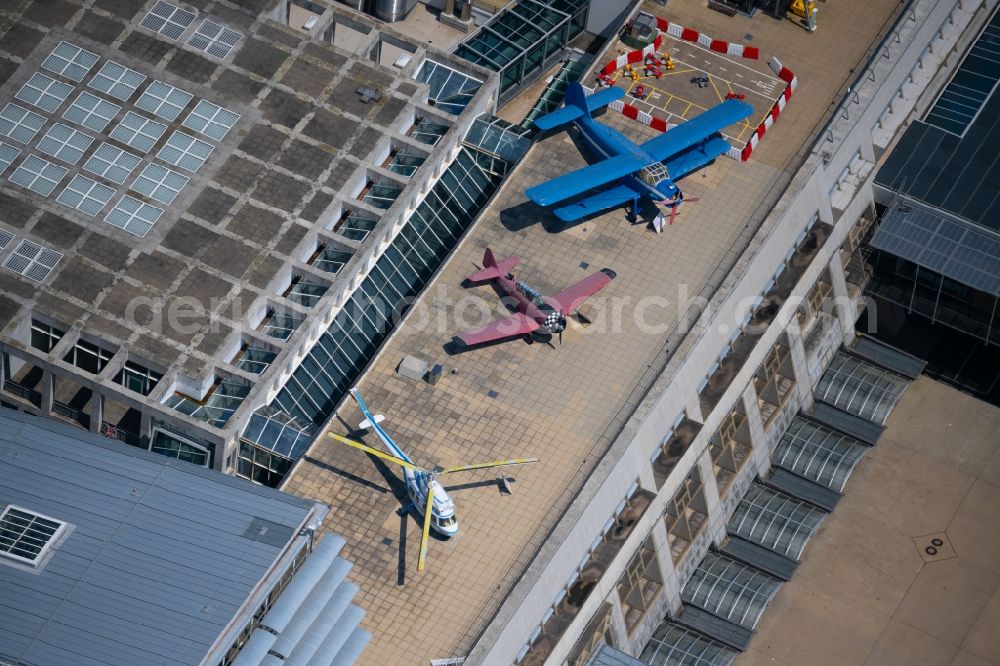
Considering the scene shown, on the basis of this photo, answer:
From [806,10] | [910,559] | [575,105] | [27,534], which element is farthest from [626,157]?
[27,534]

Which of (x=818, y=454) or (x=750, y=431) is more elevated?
(x=818, y=454)

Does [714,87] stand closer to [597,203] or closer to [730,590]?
[597,203]

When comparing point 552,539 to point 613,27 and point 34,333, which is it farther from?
point 613,27

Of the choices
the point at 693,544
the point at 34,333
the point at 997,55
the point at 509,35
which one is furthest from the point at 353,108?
the point at 997,55

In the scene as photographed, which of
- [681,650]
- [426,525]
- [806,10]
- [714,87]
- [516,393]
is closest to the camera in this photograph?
[426,525]

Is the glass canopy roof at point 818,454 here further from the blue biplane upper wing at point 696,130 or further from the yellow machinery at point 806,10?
the yellow machinery at point 806,10
